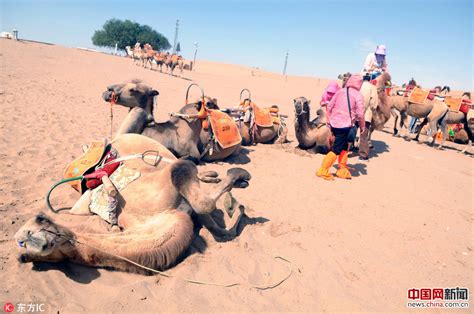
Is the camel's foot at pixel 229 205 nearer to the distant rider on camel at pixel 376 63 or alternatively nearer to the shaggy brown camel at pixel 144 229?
the shaggy brown camel at pixel 144 229

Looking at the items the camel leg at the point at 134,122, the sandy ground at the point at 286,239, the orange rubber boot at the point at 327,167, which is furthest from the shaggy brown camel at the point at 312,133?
the camel leg at the point at 134,122

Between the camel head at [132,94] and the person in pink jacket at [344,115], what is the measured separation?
10.5 feet

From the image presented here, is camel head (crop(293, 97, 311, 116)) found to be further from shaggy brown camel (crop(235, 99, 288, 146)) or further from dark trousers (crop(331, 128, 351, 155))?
dark trousers (crop(331, 128, 351, 155))

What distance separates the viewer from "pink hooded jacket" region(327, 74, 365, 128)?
589 cm

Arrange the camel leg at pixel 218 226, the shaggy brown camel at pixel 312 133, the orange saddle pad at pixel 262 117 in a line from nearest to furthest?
the camel leg at pixel 218 226
the shaggy brown camel at pixel 312 133
the orange saddle pad at pixel 262 117

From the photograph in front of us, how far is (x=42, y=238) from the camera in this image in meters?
2.20

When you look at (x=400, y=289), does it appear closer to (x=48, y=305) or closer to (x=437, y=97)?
(x=48, y=305)

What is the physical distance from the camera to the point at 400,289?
3.06 metres

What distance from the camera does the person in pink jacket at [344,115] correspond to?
5895mm

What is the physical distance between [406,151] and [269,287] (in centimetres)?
844

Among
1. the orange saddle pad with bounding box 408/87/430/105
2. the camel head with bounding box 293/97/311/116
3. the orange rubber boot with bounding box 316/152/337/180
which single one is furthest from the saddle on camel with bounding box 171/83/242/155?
the orange saddle pad with bounding box 408/87/430/105

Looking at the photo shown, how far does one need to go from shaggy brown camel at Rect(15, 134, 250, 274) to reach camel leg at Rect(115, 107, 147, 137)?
3.91 feet

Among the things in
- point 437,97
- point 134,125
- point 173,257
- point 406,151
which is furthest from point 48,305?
point 437,97

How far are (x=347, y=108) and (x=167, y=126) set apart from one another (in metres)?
3.15
